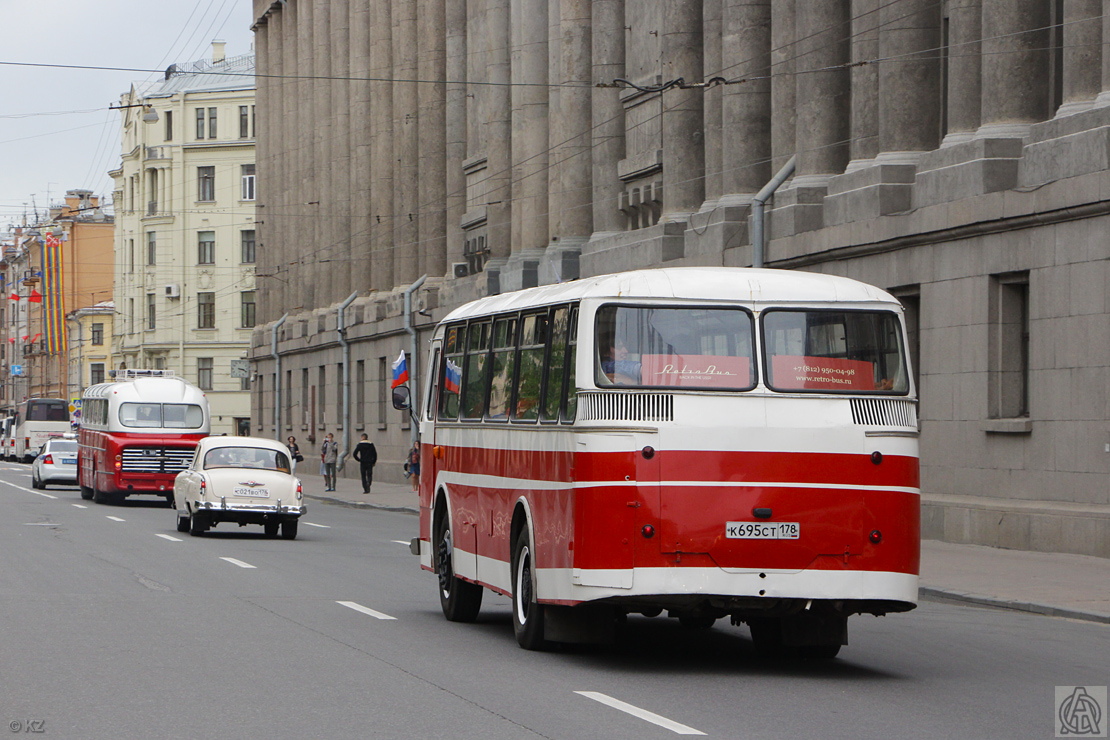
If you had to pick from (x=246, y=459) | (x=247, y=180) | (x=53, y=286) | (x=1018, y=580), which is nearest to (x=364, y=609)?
(x=1018, y=580)

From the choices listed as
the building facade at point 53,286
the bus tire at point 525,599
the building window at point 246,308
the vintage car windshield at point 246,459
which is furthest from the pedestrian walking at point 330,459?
the building facade at point 53,286

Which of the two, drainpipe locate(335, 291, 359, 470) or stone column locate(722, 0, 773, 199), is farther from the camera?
drainpipe locate(335, 291, 359, 470)

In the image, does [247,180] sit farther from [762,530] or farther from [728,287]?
[762,530]

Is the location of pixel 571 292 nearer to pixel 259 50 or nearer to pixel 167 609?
pixel 167 609

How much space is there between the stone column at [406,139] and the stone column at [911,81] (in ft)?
95.7

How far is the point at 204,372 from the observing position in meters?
100

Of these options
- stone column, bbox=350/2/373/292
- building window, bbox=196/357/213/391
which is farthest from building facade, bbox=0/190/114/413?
stone column, bbox=350/2/373/292

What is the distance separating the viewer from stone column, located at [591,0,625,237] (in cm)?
4147

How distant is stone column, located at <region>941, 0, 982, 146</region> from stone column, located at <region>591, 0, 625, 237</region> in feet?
49.2

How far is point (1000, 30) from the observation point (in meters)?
25.9

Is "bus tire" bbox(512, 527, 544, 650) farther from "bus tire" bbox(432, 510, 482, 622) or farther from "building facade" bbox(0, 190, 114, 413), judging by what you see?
"building facade" bbox(0, 190, 114, 413)

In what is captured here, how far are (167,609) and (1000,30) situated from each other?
1602cm

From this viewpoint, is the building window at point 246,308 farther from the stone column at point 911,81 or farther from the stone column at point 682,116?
the stone column at point 911,81

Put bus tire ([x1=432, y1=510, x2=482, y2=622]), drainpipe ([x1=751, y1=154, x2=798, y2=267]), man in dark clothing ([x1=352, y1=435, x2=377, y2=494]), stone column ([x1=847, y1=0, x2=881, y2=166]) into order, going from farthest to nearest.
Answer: man in dark clothing ([x1=352, y1=435, x2=377, y2=494]) → drainpipe ([x1=751, y1=154, x2=798, y2=267]) → stone column ([x1=847, y1=0, x2=881, y2=166]) → bus tire ([x1=432, y1=510, x2=482, y2=622])
